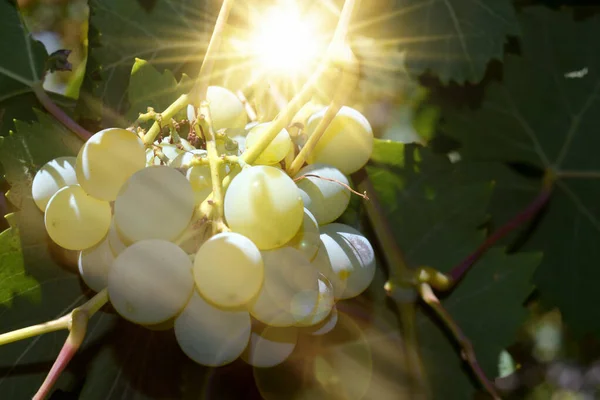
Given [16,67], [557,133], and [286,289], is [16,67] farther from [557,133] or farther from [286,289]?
[557,133]

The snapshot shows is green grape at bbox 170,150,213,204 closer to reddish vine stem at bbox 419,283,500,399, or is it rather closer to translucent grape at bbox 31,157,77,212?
translucent grape at bbox 31,157,77,212

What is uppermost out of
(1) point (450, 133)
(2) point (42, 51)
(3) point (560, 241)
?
(2) point (42, 51)

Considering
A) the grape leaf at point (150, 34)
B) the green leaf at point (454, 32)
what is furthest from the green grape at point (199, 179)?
the green leaf at point (454, 32)

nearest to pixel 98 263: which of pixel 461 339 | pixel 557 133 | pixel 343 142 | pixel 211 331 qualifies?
pixel 211 331

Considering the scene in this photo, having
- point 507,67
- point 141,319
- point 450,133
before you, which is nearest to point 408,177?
point 450,133

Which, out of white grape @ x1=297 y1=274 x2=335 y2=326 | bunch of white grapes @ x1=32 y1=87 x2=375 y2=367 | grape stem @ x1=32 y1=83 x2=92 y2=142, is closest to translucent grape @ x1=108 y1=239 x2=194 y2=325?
bunch of white grapes @ x1=32 y1=87 x2=375 y2=367

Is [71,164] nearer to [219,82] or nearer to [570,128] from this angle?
[219,82]
